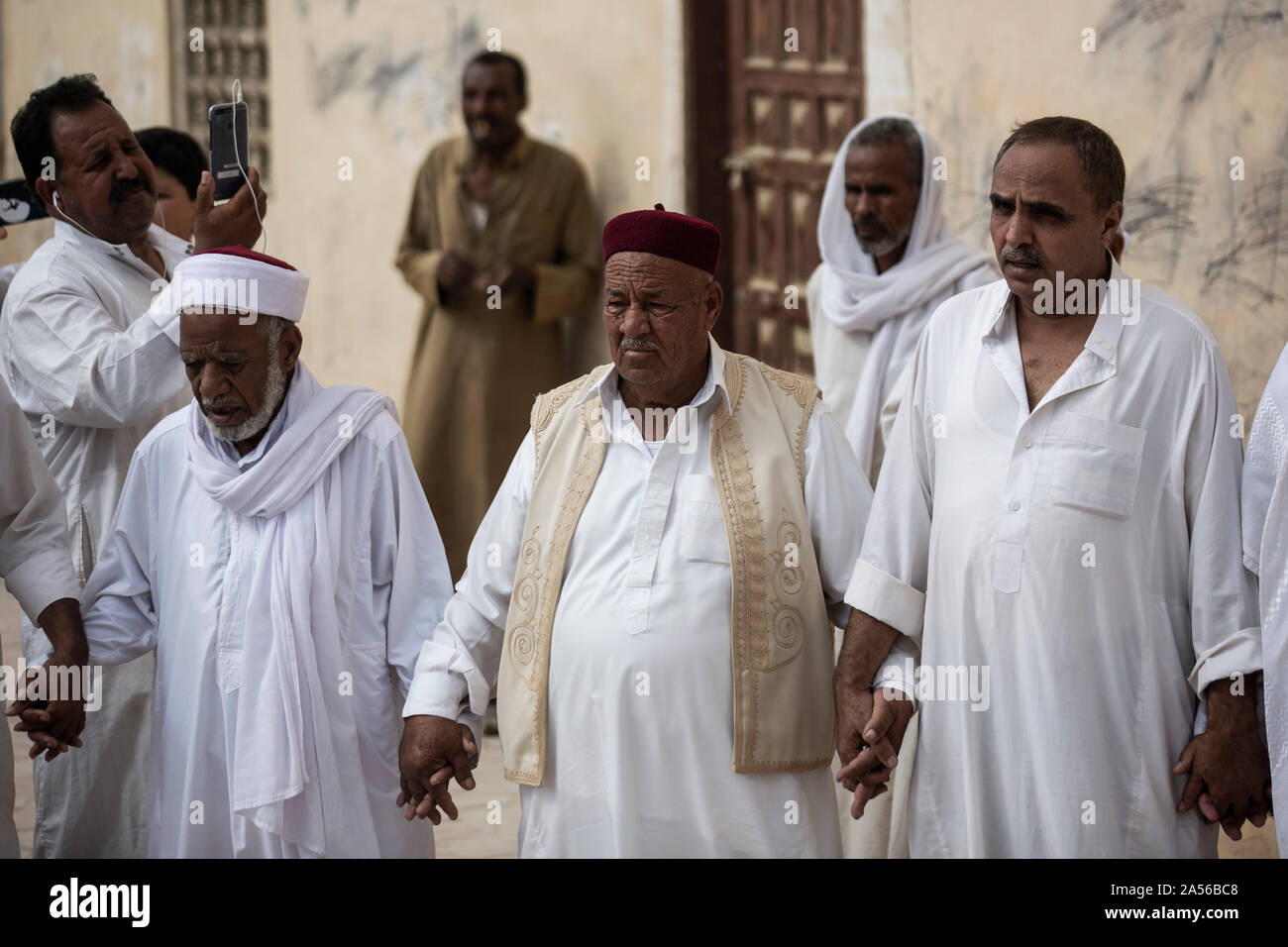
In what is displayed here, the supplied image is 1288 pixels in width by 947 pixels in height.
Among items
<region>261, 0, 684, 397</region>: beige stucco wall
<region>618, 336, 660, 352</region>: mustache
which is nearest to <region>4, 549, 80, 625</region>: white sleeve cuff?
<region>618, 336, 660, 352</region>: mustache

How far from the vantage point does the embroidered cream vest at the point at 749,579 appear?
11.4 feet

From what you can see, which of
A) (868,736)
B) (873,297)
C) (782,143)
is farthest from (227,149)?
(782,143)

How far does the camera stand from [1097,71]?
18.8 feet

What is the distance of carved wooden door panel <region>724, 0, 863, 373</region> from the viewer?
7133mm

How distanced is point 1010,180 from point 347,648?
167 centimetres

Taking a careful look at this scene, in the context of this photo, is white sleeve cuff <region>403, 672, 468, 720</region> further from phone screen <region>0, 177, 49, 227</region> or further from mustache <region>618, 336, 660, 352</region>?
phone screen <region>0, 177, 49, 227</region>

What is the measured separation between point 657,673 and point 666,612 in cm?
12

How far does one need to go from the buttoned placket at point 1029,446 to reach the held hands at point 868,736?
0.32 metres

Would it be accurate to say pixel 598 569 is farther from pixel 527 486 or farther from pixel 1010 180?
pixel 1010 180

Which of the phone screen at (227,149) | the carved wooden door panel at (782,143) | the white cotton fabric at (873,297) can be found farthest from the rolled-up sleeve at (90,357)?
the carved wooden door panel at (782,143)

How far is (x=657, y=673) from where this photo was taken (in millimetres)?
3463

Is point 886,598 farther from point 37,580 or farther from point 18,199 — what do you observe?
point 18,199

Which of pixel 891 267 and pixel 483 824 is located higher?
pixel 891 267

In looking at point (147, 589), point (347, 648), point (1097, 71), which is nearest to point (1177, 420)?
point (347, 648)
